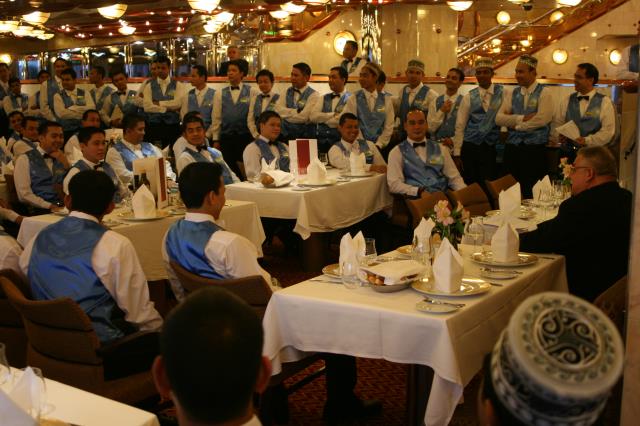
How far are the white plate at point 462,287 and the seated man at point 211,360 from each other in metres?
1.94

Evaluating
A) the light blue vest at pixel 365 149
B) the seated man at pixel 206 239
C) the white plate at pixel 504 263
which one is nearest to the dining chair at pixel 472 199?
the white plate at pixel 504 263

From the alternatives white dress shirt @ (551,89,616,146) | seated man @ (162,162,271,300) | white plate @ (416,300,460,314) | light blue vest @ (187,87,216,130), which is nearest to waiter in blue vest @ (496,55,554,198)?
white dress shirt @ (551,89,616,146)

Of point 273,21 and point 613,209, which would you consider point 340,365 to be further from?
point 273,21

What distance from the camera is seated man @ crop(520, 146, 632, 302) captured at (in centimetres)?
404

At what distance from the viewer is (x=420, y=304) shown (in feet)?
10.7

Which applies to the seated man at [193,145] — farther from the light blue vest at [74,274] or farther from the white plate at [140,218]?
the light blue vest at [74,274]

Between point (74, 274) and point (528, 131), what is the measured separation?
20.8ft

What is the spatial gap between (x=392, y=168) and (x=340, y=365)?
11.4 feet

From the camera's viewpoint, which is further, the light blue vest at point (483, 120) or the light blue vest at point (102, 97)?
the light blue vest at point (102, 97)

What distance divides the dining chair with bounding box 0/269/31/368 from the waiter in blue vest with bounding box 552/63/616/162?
5891 millimetres

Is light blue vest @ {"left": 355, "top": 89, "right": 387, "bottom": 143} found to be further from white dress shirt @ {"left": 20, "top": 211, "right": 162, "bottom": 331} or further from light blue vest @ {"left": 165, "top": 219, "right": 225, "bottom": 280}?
white dress shirt @ {"left": 20, "top": 211, "right": 162, "bottom": 331}

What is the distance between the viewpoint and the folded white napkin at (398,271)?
3.42 metres

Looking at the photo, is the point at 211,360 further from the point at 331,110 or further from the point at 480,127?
the point at 331,110

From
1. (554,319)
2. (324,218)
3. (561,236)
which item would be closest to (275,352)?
(561,236)
